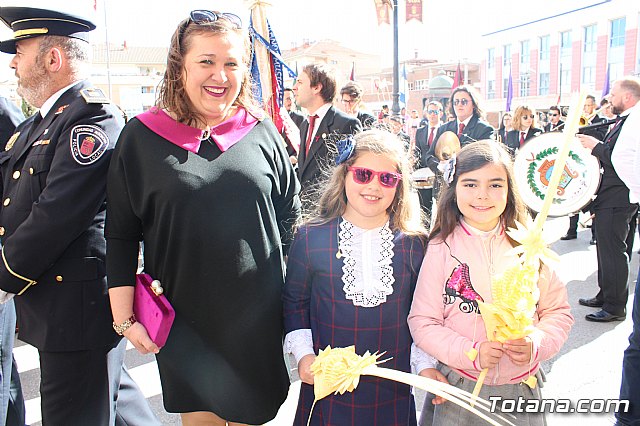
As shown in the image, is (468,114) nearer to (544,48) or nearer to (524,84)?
(544,48)

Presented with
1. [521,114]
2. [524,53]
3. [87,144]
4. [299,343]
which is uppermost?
[524,53]

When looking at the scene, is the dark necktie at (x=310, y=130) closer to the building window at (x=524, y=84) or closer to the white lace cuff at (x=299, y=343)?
the white lace cuff at (x=299, y=343)

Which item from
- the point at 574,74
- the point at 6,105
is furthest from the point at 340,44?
the point at 6,105

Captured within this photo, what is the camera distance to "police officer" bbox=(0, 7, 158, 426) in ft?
6.44

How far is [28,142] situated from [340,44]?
68.1 metres

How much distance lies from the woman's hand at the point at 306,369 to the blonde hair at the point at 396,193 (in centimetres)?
55

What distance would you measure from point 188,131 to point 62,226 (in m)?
0.64

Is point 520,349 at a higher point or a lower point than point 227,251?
lower

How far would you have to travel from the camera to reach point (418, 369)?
1.96 metres

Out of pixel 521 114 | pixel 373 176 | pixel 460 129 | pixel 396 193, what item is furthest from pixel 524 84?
pixel 373 176

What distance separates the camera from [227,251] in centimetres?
181

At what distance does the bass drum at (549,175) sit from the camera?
87.0 inches

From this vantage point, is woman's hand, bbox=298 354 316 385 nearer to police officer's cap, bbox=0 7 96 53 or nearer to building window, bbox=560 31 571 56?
police officer's cap, bbox=0 7 96 53

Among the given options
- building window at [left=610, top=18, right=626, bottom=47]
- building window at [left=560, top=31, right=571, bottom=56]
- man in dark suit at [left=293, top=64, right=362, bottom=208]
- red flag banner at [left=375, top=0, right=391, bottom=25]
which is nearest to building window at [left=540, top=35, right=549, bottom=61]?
building window at [left=560, top=31, right=571, bottom=56]
